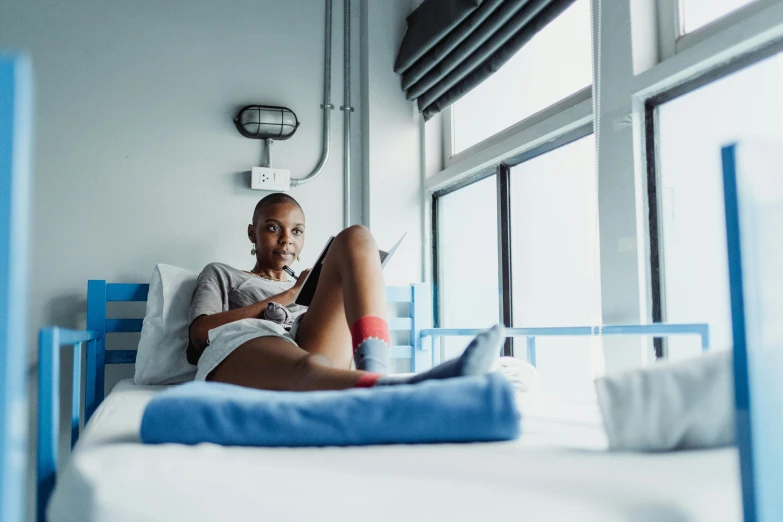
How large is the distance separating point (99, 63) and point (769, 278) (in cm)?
208

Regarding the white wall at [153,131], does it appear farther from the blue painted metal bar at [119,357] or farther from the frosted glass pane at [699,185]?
the frosted glass pane at [699,185]

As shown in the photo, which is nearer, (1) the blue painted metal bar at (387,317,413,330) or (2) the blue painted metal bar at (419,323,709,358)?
(2) the blue painted metal bar at (419,323,709,358)

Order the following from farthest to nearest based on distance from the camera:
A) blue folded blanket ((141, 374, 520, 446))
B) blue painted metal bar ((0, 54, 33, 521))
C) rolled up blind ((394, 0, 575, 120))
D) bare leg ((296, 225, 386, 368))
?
rolled up blind ((394, 0, 575, 120)) → bare leg ((296, 225, 386, 368)) → blue folded blanket ((141, 374, 520, 446)) → blue painted metal bar ((0, 54, 33, 521))

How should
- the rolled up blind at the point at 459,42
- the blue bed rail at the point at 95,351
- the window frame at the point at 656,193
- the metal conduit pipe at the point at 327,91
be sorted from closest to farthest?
the blue bed rail at the point at 95,351 → the window frame at the point at 656,193 → the rolled up blind at the point at 459,42 → the metal conduit pipe at the point at 327,91

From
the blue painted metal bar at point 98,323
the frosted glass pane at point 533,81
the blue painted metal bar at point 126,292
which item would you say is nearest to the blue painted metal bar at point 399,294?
the frosted glass pane at point 533,81

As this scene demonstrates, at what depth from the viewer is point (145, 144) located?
2.12 meters

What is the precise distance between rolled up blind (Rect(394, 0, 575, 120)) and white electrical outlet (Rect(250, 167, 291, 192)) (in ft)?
1.71

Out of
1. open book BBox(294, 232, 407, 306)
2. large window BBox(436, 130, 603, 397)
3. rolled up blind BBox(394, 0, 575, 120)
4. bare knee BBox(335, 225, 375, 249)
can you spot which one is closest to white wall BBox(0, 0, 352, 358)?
rolled up blind BBox(394, 0, 575, 120)

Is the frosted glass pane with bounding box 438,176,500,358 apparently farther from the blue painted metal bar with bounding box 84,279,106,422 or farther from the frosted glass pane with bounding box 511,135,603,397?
the blue painted metal bar with bounding box 84,279,106,422

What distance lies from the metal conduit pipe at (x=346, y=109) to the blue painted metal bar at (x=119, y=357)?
0.79 m

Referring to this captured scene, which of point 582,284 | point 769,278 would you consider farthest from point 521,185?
point 769,278

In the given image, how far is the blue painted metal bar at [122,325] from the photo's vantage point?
194 cm

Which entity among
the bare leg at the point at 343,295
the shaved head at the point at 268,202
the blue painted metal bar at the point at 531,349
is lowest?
the blue painted metal bar at the point at 531,349

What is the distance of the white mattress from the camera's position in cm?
49
